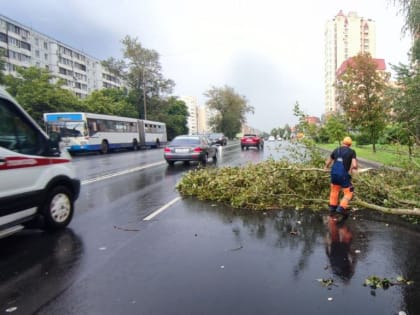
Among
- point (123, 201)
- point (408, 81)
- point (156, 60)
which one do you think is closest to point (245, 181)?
point (123, 201)

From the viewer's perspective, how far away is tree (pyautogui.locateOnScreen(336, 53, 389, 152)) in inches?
771

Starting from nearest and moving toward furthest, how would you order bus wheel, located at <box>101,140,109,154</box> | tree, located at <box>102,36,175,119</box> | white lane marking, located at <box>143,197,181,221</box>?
white lane marking, located at <box>143,197,181,221</box> < bus wheel, located at <box>101,140,109,154</box> < tree, located at <box>102,36,175,119</box>

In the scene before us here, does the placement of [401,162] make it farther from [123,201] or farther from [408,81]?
[408,81]

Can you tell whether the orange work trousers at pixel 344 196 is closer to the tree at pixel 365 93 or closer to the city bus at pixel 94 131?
the tree at pixel 365 93

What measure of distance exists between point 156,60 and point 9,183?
2385 inches

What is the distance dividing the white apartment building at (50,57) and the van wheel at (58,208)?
61.5 m

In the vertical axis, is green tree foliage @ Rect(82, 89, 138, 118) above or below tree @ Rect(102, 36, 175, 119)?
below

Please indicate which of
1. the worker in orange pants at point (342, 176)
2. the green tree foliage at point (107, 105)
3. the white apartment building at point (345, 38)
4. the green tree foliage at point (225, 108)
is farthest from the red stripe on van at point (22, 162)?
the white apartment building at point (345, 38)

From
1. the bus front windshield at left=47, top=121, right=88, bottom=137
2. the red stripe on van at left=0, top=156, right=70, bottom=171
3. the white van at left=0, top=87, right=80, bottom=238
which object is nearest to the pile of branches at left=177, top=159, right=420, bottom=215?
the white van at left=0, top=87, right=80, bottom=238

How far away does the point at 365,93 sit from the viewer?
19953 mm

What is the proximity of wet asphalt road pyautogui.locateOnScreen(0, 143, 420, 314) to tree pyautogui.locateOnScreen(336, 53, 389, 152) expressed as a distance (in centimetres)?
1479

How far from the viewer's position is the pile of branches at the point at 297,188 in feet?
22.7

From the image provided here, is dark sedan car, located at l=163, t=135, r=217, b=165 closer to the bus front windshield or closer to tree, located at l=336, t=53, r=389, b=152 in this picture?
tree, located at l=336, t=53, r=389, b=152

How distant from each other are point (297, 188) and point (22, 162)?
5.86 metres
